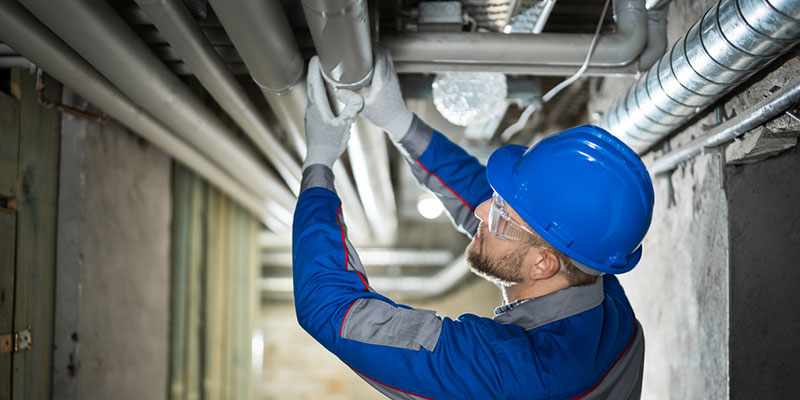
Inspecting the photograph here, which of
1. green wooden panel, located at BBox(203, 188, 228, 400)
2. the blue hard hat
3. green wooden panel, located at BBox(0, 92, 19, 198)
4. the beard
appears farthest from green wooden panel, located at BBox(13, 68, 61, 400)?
green wooden panel, located at BBox(203, 188, 228, 400)

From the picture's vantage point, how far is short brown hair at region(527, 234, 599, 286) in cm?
125

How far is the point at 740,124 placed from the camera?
47.2 inches

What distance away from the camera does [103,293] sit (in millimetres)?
1973

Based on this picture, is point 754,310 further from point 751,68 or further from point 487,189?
point 487,189

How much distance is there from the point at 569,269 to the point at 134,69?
3.36ft

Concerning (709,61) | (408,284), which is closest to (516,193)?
(709,61)

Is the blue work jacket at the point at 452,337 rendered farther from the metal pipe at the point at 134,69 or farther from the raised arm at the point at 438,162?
the metal pipe at the point at 134,69

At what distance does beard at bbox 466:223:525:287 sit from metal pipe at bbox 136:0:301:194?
27.6 inches

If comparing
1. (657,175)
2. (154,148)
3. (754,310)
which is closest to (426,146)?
(657,175)

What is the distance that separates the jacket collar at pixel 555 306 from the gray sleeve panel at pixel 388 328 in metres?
0.20

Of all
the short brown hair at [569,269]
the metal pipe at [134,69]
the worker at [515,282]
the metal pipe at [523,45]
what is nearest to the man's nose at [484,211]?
the worker at [515,282]

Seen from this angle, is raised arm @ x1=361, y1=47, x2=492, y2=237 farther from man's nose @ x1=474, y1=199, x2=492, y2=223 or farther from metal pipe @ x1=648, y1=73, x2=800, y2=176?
metal pipe @ x1=648, y1=73, x2=800, y2=176

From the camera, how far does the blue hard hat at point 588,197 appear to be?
3.82ft

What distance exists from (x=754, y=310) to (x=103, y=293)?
1.86 meters
